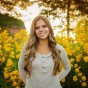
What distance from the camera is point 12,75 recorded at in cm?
561

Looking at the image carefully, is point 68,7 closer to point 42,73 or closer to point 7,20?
point 7,20

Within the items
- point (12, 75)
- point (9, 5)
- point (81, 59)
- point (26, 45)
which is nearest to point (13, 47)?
point (12, 75)

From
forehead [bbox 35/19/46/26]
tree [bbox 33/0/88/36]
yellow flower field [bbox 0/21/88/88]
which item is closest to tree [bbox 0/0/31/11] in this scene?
tree [bbox 33/0/88/36]

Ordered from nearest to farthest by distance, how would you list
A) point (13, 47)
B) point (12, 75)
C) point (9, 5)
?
point (12, 75) → point (13, 47) → point (9, 5)

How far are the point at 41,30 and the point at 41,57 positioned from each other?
28 centimetres

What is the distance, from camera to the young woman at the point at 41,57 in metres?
3.19

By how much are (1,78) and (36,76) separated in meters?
2.64

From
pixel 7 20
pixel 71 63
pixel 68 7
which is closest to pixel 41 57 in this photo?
pixel 71 63

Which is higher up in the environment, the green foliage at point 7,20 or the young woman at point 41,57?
the young woman at point 41,57

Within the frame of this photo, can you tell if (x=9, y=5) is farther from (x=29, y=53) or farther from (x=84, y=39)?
(x=29, y=53)

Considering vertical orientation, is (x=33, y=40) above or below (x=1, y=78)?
above

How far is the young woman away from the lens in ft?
10.5

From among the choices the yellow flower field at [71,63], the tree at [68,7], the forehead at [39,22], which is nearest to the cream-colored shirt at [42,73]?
the forehead at [39,22]

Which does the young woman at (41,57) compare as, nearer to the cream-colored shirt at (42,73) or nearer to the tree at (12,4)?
the cream-colored shirt at (42,73)
